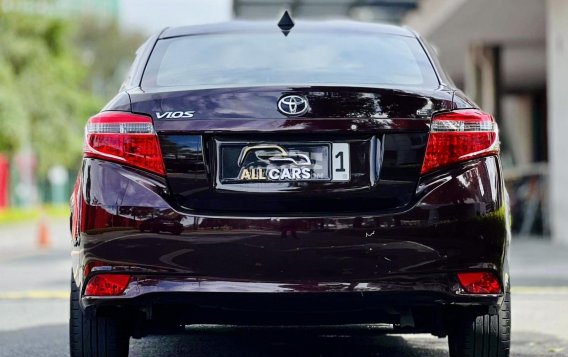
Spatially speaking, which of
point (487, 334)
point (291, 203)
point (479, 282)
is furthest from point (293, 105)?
point (487, 334)

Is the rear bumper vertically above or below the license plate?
below

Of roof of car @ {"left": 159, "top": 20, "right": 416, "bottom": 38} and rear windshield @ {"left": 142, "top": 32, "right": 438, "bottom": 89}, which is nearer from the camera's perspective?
rear windshield @ {"left": 142, "top": 32, "right": 438, "bottom": 89}

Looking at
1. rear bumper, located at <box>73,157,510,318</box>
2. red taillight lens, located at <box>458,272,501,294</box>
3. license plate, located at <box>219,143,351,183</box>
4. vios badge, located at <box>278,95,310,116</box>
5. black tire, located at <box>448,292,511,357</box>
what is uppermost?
vios badge, located at <box>278,95,310,116</box>

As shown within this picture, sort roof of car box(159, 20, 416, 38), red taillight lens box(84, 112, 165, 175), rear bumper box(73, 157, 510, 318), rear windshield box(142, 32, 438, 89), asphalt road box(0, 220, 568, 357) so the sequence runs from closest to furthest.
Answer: rear bumper box(73, 157, 510, 318), red taillight lens box(84, 112, 165, 175), rear windshield box(142, 32, 438, 89), roof of car box(159, 20, 416, 38), asphalt road box(0, 220, 568, 357)

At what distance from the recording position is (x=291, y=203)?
13.0 feet

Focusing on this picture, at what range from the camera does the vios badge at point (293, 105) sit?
4078 mm

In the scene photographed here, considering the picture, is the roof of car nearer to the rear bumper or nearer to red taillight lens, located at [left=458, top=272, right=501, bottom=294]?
the rear bumper

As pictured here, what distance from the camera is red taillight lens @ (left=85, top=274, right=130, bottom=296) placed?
4.00 meters

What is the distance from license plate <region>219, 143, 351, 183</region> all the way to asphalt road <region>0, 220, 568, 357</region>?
3.76 ft

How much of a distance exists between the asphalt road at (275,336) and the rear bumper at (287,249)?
0.98 metres

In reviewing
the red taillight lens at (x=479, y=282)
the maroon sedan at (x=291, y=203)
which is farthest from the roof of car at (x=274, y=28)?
the red taillight lens at (x=479, y=282)

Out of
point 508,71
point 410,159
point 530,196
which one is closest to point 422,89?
point 410,159

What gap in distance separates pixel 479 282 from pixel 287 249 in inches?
28.7

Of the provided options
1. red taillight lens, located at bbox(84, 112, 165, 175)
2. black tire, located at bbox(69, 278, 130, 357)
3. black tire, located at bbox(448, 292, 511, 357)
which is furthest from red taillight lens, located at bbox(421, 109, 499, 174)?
black tire, located at bbox(69, 278, 130, 357)
